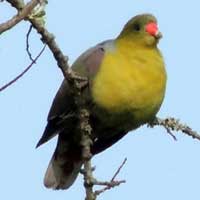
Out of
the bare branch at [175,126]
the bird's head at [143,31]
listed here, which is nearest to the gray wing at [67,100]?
the bird's head at [143,31]

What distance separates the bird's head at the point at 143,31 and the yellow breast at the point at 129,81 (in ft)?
0.42

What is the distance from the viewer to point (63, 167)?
4785 millimetres

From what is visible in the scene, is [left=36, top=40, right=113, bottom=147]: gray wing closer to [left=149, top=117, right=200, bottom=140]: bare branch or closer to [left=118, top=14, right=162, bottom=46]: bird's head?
[left=118, top=14, right=162, bottom=46]: bird's head

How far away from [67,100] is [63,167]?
0.69m

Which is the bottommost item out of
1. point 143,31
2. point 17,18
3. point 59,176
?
point 59,176

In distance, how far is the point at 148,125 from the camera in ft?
14.1

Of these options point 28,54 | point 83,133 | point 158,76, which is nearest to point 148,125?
point 158,76

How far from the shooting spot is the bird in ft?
13.6

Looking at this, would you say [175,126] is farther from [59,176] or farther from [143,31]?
[59,176]

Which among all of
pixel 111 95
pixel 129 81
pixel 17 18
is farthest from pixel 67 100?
pixel 17 18

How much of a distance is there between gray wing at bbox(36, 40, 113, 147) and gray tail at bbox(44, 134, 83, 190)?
25 centimetres

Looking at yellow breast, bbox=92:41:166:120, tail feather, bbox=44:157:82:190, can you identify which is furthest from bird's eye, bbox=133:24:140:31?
tail feather, bbox=44:157:82:190

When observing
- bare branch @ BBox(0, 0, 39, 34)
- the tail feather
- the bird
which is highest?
bare branch @ BBox(0, 0, 39, 34)

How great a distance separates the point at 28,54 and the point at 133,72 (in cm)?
143
